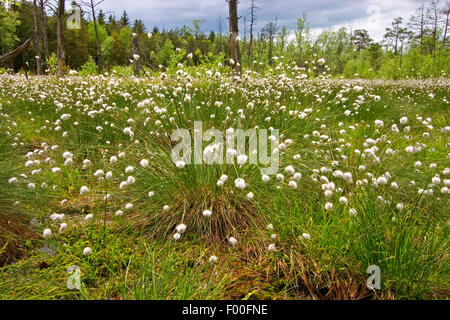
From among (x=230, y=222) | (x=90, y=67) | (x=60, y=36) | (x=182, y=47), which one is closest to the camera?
(x=230, y=222)

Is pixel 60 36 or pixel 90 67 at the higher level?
pixel 90 67

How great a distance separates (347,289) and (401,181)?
5.14ft

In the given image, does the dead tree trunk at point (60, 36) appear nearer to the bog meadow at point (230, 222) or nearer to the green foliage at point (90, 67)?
the green foliage at point (90, 67)

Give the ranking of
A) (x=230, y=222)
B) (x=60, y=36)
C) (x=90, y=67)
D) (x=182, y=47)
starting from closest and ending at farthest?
(x=230, y=222)
(x=60, y=36)
(x=90, y=67)
(x=182, y=47)

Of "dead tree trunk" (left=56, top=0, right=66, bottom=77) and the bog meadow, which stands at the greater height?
"dead tree trunk" (left=56, top=0, right=66, bottom=77)

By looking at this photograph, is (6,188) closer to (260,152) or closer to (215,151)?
(215,151)

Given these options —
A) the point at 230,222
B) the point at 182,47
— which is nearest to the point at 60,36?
the point at 230,222

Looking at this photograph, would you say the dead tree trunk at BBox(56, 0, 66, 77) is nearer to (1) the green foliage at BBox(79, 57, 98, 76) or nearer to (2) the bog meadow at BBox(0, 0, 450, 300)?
(1) the green foliage at BBox(79, 57, 98, 76)

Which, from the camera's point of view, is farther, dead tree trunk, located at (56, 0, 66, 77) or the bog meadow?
dead tree trunk, located at (56, 0, 66, 77)

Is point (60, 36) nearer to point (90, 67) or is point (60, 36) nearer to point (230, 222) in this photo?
point (90, 67)

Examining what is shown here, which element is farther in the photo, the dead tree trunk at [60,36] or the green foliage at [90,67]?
the green foliage at [90,67]

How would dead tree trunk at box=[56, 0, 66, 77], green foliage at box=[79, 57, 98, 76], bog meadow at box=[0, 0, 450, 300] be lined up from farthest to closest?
green foliage at box=[79, 57, 98, 76] → dead tree trunk at box=[56, 0, 66, 77] → bog meadow at box=[0, 0, 450, 300]

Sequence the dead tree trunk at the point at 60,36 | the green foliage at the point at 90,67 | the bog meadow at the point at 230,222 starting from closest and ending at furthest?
the bog meadow at the point at 230,222 → the dead tree trunk at the point at 60,36 → the green foliage at the point at 90,67

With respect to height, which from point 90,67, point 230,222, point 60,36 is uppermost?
point 90,67
